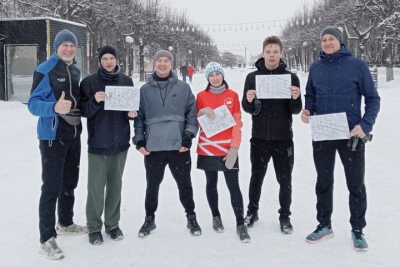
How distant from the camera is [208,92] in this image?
176 inches

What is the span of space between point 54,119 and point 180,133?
52.4 inches

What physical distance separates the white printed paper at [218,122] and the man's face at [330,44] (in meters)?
1.23

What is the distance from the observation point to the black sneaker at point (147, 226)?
436cm

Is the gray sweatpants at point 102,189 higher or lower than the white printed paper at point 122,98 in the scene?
lower

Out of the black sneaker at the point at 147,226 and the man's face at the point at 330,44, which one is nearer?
the man's face at the point at 330,44

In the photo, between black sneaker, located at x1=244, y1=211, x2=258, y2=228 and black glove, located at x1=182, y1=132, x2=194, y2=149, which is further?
black sneaker, located at x1=244, y1=211, x2=258, y2=228

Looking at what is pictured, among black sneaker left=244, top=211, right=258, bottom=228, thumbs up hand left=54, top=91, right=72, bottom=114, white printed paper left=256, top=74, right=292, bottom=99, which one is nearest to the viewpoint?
thumbs up hand left=54, top=91, right=72, bottom=114

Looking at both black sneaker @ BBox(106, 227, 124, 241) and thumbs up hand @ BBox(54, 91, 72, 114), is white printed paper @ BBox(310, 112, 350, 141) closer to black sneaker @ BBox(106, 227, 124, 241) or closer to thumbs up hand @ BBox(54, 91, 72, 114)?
black sneaker @ BBox(106, 227, 124, 241)

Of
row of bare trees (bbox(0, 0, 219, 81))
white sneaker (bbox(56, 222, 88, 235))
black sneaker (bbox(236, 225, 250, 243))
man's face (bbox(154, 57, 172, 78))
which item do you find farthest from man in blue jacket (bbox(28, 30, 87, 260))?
row of bare trees (bbox(0, 0, 219, 81))

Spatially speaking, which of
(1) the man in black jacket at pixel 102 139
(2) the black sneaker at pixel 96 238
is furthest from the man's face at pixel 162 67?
(2) the black sneaker at pixel 96 238

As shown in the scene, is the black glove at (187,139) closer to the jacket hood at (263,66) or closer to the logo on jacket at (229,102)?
the logo on jacket at (229,102)

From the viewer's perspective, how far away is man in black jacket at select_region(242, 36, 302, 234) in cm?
434

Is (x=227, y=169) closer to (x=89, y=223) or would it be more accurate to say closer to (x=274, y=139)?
(x=274, y=139)

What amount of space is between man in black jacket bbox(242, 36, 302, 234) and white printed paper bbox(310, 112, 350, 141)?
32 centimetres
